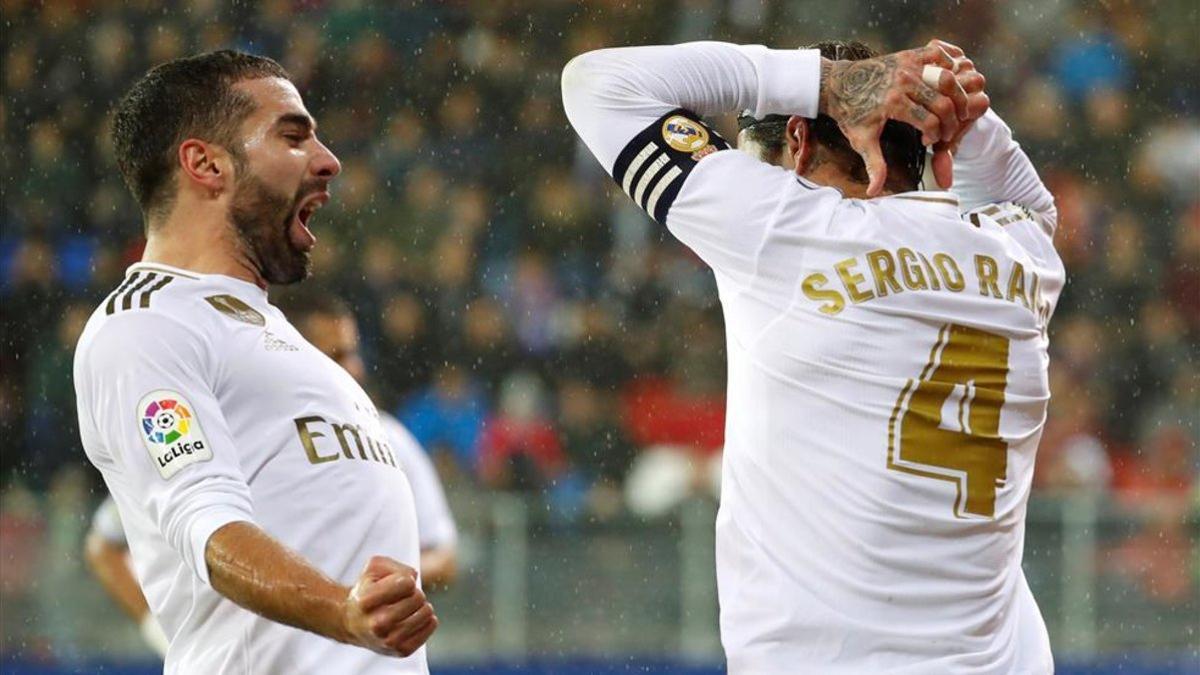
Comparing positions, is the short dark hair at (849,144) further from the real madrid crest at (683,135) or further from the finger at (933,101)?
the real madrid crest at (683,135)

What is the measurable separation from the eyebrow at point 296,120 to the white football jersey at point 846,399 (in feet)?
1.74

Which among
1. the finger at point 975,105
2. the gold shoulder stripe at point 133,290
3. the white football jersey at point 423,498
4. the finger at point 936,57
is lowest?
the white football jersey at point 423,498

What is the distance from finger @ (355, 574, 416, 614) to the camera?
7.55 feet

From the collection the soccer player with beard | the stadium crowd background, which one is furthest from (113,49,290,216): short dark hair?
the stadium crowd background

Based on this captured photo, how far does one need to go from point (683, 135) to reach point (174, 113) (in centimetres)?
87

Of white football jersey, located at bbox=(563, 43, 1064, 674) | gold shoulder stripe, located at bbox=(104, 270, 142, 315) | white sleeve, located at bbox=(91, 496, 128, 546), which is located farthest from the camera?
white sleeve, located at bbox=(91, 496, 128, 546)

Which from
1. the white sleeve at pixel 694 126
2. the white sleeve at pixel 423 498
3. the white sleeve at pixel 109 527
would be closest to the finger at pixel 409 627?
the white sleeve at pixel 694 126

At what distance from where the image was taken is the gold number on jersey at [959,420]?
2.85m

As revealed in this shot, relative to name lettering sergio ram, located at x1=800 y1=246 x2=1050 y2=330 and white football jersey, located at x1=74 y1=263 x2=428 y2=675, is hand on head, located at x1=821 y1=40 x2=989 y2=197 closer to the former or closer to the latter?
name lettering sergio ram, located at x1=800 y1=246 x2=1050 y2=330

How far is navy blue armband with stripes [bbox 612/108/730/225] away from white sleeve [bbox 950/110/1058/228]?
53 cm

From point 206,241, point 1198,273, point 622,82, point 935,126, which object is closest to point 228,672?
point 206,241

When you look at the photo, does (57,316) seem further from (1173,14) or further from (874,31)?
(1173,14)

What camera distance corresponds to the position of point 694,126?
296cm

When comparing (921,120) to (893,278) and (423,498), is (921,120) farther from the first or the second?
(423,498)
